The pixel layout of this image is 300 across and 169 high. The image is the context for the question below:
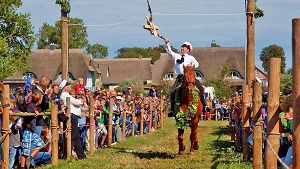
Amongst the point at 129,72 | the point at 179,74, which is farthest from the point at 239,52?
the point at 179,74

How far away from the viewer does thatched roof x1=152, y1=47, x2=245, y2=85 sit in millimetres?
74500

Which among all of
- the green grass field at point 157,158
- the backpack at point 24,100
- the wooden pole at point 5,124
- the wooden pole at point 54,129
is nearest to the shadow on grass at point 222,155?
the green grass field at point 157,158

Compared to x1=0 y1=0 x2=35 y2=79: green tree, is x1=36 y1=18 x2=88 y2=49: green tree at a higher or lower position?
higher

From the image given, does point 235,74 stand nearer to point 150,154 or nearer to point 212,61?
point 212,61

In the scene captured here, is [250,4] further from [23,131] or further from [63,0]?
[23,131]

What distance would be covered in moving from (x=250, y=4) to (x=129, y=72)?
232 ft

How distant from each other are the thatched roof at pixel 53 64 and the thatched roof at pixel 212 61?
→ 32.7 ft

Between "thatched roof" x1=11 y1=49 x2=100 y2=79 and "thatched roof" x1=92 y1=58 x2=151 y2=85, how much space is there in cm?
912

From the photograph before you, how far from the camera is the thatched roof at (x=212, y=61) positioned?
7450cm

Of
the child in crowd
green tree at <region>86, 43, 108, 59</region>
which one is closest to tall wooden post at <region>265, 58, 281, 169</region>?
the child in crowd

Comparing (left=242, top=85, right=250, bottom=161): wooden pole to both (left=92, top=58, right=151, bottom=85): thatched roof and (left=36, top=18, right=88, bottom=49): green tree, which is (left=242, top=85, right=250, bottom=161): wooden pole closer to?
(left=92, top=58, right=151, bottom=85): thatched roof

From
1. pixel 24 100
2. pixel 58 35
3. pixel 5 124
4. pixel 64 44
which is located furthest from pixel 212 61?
pixel 5 124

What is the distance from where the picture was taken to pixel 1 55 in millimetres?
41875

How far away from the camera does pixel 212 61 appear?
7575cm
